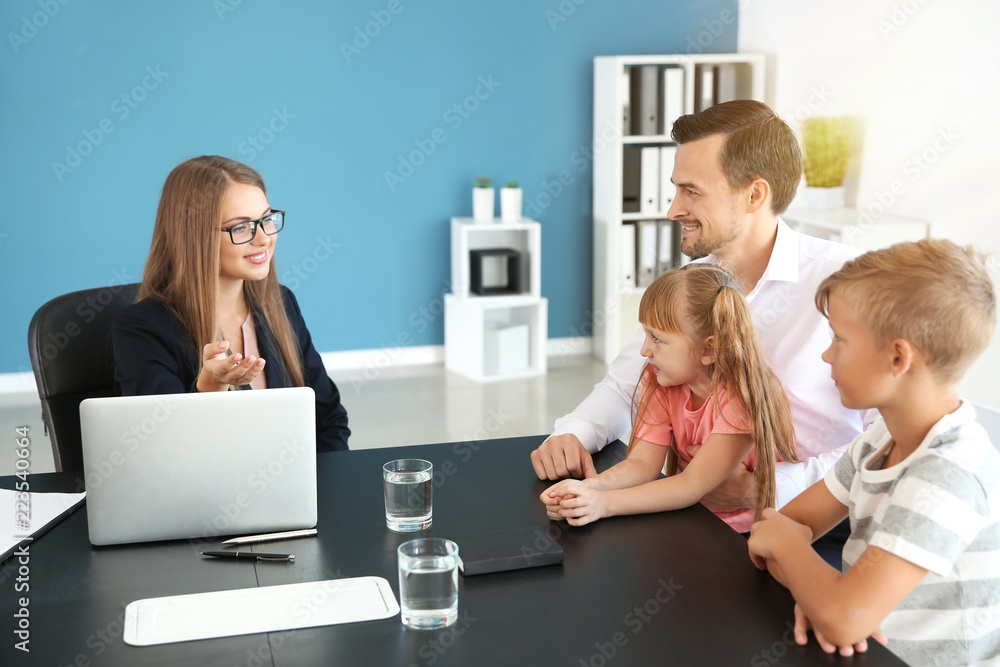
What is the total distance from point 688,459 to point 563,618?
23.2 inches

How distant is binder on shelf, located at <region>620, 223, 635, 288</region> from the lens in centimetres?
497

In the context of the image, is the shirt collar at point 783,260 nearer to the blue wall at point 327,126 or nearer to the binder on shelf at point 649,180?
the binder on shelf at point 649,180

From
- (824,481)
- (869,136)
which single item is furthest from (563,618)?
(869,136)

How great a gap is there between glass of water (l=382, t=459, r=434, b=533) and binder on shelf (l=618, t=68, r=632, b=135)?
3737 mm

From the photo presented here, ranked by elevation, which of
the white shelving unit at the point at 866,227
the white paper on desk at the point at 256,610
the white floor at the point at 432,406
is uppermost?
the white shelving unit at the point at 866,227

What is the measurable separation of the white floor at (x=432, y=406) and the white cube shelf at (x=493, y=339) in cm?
8

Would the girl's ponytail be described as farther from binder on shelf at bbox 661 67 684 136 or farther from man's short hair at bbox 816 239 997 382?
binder on shelf at bbox 661 67 684 136

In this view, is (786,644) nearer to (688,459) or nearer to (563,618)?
(563,618)

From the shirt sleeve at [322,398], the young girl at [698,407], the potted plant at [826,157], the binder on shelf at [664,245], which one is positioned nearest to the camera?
the young girl at [698,407]

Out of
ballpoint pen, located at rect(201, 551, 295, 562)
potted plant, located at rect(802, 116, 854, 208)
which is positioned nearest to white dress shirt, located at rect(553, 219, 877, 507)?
ballpoint pen, located at rect(201, 551, 295, 562)

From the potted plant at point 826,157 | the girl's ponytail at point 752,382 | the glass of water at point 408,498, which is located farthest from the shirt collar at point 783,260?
the potted plant at point 826,157

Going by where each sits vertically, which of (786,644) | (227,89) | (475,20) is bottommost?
(786,644)

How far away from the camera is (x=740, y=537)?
4.43 ft

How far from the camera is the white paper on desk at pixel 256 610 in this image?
1.10 metres
